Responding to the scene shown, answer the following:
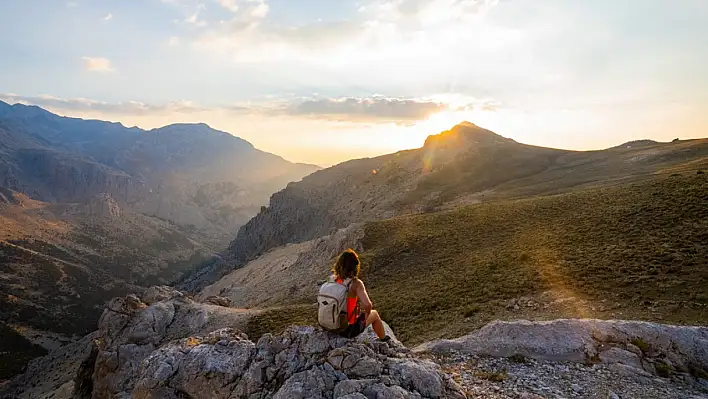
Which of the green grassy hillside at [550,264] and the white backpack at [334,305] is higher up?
the white backpack at [334,305]

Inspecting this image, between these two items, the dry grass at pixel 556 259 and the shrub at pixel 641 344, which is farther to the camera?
the dry grass at pixel 556 259

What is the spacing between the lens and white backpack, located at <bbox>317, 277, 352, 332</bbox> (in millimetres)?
11766

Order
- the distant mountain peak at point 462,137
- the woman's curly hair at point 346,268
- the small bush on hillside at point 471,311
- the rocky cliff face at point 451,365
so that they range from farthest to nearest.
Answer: the distant mountain peak at point 462,137, the small bush on hillside at point 471,311, the woman's curly hair at point 346,268, the rocky cliff face at point 451,365

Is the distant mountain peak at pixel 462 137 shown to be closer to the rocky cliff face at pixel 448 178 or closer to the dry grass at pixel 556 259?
the rocky cliff face at pixel 448 178

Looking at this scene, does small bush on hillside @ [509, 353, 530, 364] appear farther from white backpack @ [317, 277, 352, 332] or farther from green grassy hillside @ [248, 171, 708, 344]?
white backpack @ [317, 277, 352, 332]

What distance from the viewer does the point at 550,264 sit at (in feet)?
101

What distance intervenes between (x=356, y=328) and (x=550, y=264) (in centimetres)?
2341

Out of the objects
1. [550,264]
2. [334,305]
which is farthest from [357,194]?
[334,305]

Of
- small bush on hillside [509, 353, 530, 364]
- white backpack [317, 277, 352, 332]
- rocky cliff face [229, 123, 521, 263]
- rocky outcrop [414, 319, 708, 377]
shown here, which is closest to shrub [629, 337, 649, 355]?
rocky outcrop [414, 319, 708, 377]

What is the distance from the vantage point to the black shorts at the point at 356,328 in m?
12.4

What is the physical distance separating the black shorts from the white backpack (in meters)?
0.18

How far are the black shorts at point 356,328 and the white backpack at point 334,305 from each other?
0.18 m

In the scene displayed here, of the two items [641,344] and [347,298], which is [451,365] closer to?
[347,298]

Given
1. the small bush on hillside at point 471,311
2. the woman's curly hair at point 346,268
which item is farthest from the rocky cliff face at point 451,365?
the small bush on hillside at point 471,311
